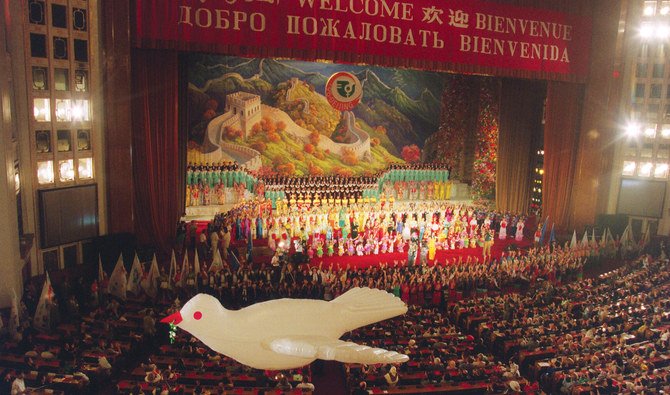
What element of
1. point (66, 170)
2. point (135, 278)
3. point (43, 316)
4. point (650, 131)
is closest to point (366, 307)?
point (43, 316)

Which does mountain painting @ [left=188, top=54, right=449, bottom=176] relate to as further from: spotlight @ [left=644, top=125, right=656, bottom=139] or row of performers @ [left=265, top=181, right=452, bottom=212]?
spotlight @ [left=644, top=125, right=656, bottom=139]

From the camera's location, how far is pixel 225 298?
14734 millimetres

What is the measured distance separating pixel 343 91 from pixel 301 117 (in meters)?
2.83

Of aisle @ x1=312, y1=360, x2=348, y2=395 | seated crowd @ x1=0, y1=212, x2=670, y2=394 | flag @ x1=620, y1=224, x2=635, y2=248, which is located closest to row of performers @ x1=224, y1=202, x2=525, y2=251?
seated crowd @ x1=0, y1=212, x2=670, y2=394

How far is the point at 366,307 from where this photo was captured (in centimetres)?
970

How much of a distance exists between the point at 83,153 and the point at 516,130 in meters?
20.6

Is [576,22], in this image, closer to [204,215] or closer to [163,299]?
[204,215]

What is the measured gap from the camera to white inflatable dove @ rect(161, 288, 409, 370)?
333 inches

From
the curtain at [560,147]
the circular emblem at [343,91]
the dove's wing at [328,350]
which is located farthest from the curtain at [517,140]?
Answer: the dove's wing at [328,350]

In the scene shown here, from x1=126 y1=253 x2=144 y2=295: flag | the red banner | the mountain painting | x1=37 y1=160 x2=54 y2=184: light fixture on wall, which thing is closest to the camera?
x1=126 y1=253 x2=144 y2=295: flag

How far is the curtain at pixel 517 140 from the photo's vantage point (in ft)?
88.5

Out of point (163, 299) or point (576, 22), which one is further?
point (576, 22)

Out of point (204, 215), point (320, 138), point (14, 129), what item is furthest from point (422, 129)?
point (14, 129)

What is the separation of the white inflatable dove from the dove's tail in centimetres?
6
